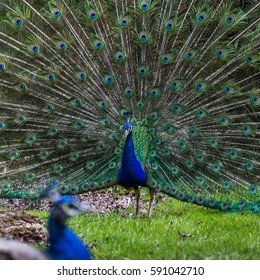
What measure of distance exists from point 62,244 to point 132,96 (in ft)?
9.97

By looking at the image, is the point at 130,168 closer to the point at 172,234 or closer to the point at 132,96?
the point at 132,96

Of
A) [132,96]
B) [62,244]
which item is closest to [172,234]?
[132,96]

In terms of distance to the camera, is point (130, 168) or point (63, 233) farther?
point (130, 168)

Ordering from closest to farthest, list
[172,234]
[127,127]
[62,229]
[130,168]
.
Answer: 1. [62,229]
2. [172,234]
3. [127,127]
4. [130,168]

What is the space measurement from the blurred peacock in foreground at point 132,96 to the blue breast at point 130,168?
0.26 ft

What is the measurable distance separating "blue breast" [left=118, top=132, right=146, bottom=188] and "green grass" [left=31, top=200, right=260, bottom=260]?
0.33 metres

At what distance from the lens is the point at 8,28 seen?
638 centimetres

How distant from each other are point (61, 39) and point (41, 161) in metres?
1.13

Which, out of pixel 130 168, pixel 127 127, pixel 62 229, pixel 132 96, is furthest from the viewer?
pixel 132 96

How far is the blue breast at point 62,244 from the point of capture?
3305mm

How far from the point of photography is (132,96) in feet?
20.4

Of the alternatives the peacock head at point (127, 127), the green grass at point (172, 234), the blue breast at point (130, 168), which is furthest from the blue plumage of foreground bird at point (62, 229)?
the blue breast at point (130, 168)

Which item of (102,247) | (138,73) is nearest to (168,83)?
(138,73)
